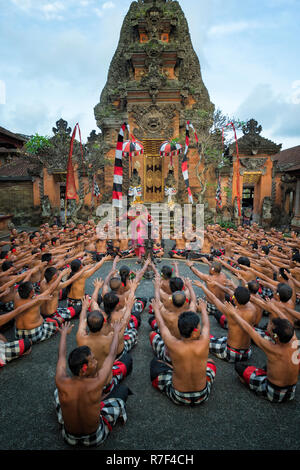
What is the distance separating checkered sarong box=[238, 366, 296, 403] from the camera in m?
3.43

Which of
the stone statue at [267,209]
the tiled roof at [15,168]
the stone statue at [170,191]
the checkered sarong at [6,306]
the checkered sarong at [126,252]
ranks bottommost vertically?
the checkered sarong at [6,306]

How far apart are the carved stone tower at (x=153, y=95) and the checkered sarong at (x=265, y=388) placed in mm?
18987

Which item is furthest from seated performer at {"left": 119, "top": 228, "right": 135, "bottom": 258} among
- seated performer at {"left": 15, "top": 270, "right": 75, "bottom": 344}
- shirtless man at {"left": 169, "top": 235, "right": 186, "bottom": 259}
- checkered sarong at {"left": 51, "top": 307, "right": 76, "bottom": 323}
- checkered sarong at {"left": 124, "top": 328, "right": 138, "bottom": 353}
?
checkered sarong at {"left": 124, "top": 328, "right": 138, "bottom": 353}

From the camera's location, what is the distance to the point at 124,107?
23062 millimetres

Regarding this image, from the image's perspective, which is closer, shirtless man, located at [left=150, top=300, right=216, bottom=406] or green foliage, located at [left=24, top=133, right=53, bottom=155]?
shirtless man, located at [left=150, top=300, right=216, bottom=406]

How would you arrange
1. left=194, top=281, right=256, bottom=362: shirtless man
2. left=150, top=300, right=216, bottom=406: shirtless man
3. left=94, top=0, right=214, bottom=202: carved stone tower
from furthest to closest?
left=94, top=0, right=214, bottom=202: carved stone tower → left=194, top=281, right=256, bottom=362: shirtless man → left=150, top=300, right=216, bottom=406: shirtless man

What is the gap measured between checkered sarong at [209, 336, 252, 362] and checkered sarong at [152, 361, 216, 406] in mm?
795

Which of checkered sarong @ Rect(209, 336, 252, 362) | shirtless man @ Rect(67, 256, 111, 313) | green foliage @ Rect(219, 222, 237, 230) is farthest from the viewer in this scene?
green foliage @ Rect(219, 222, 237, 230)

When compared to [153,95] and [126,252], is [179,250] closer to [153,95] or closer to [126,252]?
[126,252]

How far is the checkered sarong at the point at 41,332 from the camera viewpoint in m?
4.88

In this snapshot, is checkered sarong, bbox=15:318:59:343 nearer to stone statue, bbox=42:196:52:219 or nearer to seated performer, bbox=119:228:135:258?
seated performer, bbox=119:228:135:258

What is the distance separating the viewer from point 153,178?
22.5 metres

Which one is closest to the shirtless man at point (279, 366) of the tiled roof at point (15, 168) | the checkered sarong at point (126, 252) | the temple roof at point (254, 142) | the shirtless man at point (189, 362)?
the shirtless man at point (189, 362)

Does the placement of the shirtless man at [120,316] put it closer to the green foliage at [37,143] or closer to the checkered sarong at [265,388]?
the checkered sarong at [265,388]
